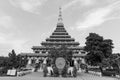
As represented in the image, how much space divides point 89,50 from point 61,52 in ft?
26.2

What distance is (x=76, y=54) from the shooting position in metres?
68.8

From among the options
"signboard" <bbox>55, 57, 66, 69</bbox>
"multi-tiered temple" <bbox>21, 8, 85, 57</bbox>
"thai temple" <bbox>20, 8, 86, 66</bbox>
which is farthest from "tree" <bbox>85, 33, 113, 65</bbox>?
"multi-tiered temple" <bbox>21, 8, 85, 57</bbox>

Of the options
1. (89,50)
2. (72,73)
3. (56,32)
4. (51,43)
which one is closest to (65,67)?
(72,73)

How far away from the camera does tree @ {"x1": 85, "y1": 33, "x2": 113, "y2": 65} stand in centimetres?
3569

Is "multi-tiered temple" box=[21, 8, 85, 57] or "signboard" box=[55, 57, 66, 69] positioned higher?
"multi-tiered temple" box=[21, 8, 85, 57]

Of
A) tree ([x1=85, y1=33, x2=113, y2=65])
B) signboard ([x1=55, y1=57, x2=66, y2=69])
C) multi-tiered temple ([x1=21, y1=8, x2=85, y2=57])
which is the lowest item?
signboard ([x1=55, y1=57, x2=66, y2=69])

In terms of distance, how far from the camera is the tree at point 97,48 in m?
35.7

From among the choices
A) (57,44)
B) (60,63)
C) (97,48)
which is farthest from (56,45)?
(60,63)

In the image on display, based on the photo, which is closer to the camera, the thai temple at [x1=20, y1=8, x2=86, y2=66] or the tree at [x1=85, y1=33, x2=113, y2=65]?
the tree at [x1=85, y1=33, x2=113, y2=65]

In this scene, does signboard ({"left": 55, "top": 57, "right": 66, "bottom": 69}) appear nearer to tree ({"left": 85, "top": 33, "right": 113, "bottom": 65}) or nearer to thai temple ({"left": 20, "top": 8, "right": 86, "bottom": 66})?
tree ({"left": 85, "top": 33, "right": 113, "bottom": 65})

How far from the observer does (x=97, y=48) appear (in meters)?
35.6

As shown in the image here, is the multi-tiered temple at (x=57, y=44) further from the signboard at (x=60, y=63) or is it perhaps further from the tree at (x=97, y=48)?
the signboard at (x=60, y=63)

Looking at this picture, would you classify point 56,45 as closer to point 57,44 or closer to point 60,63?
point 57,44

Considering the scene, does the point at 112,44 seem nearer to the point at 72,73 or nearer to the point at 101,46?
the point at 101,46
